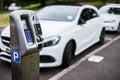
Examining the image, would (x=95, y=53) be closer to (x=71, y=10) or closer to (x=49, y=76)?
(x=71, y=10)

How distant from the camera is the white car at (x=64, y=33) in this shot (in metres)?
5.62

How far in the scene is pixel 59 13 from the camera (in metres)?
7.13

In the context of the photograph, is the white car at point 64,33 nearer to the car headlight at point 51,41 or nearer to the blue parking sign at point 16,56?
the car headlight at point 51,41

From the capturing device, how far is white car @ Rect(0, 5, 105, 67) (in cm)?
562

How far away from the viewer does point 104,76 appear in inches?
220

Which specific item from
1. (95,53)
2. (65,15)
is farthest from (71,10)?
(95,53)

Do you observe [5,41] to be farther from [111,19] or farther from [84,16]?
[111,19]

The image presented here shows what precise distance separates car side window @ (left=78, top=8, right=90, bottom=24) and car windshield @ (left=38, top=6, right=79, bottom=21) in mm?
197

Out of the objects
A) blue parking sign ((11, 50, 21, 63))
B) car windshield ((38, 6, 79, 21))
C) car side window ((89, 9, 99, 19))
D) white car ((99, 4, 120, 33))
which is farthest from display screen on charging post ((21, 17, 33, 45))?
white car ((99, 4, 120, 33))

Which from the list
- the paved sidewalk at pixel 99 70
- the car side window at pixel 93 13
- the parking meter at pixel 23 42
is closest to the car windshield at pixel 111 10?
the car side window at pixel 93 13

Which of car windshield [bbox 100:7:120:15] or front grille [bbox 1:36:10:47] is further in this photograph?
car windshield [bbox 100:7:120:15]

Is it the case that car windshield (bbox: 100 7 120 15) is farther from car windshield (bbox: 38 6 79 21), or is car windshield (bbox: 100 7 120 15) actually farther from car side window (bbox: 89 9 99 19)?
car windshield (bbox: 38 6 79 21)

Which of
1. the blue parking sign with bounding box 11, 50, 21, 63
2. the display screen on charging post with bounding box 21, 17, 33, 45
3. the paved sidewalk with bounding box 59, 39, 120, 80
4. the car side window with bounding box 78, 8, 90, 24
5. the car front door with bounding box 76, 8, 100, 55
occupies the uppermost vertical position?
the display screen on charging post with bounding box 21, 17, 33, 45

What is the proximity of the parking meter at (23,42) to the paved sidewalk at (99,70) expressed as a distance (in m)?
2.60
